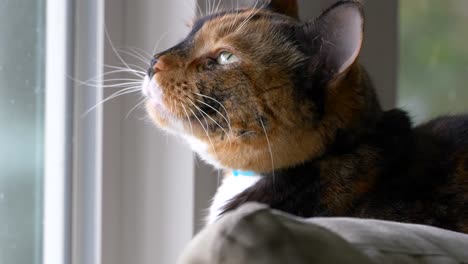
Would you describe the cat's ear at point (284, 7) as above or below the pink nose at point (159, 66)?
above

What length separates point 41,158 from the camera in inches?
45.6

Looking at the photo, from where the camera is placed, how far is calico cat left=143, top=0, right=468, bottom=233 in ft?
3.11

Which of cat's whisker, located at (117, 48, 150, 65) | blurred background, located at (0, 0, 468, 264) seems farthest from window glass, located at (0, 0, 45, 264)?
cat's whisker, located at (117, 48, 150, 65)

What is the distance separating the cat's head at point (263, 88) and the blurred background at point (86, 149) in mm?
156

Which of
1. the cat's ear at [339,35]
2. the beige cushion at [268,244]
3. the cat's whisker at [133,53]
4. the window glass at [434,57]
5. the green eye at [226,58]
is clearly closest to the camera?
the beige cushion at [268,244]

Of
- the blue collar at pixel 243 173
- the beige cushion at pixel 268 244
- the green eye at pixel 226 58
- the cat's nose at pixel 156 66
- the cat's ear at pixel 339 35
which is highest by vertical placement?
the cat's ear at pixel 339 35

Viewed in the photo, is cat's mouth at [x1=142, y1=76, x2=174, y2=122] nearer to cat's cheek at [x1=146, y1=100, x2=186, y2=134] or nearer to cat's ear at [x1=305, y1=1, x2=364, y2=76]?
cat's cheek at [x1=146, y1=100, x2=186, y2=134]

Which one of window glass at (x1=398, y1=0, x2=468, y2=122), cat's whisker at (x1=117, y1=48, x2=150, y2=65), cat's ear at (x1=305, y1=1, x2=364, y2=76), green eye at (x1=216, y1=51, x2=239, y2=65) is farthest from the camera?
window glass at (x1=398, y1=0, x2=468, y2=122)

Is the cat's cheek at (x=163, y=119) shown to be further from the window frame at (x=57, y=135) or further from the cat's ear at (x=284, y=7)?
the cat's ear at (x=284, y=7)

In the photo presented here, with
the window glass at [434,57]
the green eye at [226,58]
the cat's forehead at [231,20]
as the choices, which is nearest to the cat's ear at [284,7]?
the cat's forehead at [231,20]

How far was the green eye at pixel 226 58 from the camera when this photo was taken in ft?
3.43

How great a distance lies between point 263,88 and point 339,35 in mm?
142

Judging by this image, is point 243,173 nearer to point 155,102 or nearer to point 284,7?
point 155,102

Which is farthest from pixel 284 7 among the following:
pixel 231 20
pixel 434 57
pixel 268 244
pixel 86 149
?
pixel 434 57
